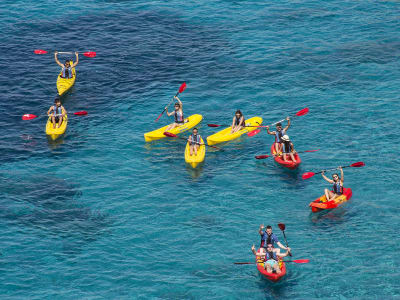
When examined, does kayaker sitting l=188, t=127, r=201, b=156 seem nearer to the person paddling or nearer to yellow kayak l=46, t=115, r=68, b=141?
yellow kayak l=46, t=115, r=68, b=141

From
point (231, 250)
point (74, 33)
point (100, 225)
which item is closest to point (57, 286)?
point (100, 225)

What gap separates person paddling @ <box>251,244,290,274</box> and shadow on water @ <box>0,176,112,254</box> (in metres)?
8.81

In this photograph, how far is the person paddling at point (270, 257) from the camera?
2995 centimetres

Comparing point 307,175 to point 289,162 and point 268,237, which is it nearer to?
point 289,162

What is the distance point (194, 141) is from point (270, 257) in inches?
467

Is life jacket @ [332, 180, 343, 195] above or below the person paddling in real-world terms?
above

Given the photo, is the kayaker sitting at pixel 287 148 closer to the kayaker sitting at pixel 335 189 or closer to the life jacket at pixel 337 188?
the kayaker sitting at pixel 335 189

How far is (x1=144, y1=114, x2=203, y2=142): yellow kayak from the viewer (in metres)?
42.9

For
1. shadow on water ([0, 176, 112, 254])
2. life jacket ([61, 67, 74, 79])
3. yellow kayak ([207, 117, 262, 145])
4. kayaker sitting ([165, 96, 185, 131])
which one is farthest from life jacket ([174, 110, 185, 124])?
life jacket ([61, 67, 74, 79])

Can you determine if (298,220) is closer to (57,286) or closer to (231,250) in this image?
(231,250)

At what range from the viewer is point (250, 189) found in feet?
123

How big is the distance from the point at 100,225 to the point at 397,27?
36154 mm

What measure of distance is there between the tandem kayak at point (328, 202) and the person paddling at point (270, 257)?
448 centimetres

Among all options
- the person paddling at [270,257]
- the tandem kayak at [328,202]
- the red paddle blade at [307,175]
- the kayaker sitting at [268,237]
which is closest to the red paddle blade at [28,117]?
the red paddle blade at [307,175]
